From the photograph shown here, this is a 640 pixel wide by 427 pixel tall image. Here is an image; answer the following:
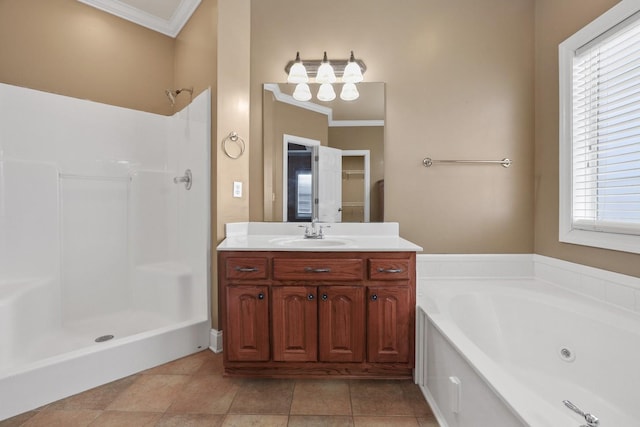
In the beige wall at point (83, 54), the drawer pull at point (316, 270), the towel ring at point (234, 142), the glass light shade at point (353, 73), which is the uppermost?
the beige wall at point (83, 54)

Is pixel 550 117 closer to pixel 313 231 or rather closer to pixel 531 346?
pixel 531 346

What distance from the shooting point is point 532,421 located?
757 millimetres

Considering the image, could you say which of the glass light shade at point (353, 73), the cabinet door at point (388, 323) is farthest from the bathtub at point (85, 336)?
the glass light shade at point (353, 73)

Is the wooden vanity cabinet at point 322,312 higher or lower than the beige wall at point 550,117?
lower

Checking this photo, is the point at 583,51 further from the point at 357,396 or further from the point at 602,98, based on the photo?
the point at 357,396

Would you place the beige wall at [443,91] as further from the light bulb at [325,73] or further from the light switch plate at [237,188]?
the light switch plate at [237,188]

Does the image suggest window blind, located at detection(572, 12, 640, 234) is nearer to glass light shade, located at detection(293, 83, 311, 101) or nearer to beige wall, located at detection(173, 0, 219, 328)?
glass light shade, located at detection(293, 83, 311, 101)

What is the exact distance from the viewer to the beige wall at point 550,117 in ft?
5.57

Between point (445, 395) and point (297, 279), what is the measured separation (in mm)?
890

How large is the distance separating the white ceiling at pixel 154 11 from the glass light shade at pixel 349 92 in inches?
52.5

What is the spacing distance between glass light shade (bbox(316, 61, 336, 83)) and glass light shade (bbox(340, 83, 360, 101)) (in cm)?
10

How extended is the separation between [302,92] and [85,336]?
2272mm

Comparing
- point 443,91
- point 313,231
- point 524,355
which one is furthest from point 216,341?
point 443,91

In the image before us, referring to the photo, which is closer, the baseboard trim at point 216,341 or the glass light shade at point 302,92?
the baseboard trim at point 216,341
